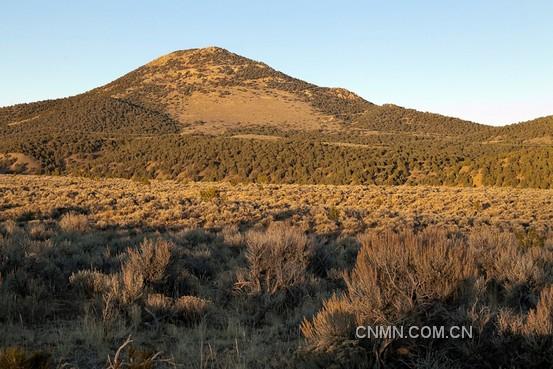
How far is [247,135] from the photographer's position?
232 ft

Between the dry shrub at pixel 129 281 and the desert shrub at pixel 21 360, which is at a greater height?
the desert shrub at pixel 21 360

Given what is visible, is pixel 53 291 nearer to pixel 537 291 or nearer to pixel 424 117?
pixel 537 291

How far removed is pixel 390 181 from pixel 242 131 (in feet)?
130

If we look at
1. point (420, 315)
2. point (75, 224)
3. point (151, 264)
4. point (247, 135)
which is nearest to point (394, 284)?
point (420, 315)

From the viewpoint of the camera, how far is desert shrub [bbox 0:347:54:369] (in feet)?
11.7

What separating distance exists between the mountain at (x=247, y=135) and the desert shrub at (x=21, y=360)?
3757 centimetres

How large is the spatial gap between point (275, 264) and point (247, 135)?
209 ft

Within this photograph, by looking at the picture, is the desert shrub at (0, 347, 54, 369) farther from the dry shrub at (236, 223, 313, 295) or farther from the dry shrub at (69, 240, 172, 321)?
the dry shrub at (236, 223, 313, 295)

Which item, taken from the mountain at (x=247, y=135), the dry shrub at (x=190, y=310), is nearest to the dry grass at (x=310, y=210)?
the dry shrub at (x=190, y=310)

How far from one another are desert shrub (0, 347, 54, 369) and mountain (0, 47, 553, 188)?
37571 millimetres

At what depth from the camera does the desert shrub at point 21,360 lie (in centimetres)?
355

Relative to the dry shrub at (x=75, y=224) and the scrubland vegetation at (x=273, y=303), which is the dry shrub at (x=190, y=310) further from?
the dry shrub at (x=75, y=224)

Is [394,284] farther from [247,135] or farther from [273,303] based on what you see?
[247,135]

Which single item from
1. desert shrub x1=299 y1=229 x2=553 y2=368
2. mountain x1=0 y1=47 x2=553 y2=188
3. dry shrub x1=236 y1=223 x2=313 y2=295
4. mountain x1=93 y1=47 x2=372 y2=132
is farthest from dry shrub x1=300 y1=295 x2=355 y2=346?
mountain x1=93 y1=47 x2=372 y2=132
